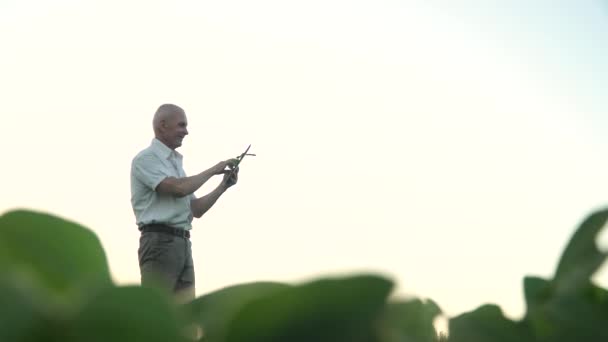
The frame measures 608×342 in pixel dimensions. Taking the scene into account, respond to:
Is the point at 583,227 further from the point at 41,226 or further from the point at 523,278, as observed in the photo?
the point at 41,226

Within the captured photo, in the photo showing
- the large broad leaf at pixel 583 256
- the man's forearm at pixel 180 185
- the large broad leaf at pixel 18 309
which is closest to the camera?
the large broad leaf at pixel 18 309

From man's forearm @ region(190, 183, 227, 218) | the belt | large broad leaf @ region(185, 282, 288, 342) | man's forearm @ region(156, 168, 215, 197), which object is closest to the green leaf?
large broad leaf @ region(185, 282, 288, 342)

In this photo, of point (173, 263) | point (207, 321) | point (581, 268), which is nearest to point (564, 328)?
point (581, 268)

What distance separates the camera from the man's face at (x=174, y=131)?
4.13 metres

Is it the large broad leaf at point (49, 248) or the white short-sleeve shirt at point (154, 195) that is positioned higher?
the large broad leaf at point (49, 248)

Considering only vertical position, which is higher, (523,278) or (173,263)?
(523,278)

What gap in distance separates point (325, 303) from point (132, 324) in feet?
0.12

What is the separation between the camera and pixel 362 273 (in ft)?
0.48

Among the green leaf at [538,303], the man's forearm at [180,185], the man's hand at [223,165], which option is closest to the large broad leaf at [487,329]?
the green leaf at [538,303]

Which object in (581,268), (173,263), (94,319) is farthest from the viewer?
(173,263)

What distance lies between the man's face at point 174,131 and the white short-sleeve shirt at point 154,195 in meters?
0.16

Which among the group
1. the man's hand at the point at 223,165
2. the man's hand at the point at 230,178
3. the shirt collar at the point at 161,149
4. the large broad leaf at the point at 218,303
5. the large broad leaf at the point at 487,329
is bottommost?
the man's hand at the point at 230,178

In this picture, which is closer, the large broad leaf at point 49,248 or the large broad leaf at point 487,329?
the large broad leaf at point 49,248

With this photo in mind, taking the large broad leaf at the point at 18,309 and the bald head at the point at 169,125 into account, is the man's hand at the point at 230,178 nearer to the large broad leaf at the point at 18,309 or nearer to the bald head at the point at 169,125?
the bald head at the point at 169,125
